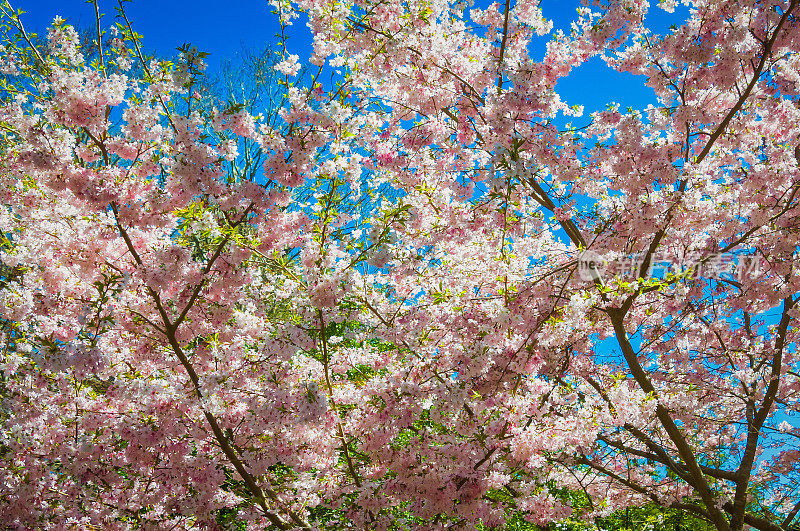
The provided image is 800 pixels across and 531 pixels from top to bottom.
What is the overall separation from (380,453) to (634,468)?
3.53 m

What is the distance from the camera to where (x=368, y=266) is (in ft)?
16.4

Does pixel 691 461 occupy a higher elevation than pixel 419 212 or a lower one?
lower

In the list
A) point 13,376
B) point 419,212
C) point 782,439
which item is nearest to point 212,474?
point 13,376

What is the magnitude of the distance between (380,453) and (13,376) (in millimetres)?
3815

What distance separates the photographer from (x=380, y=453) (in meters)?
4.92

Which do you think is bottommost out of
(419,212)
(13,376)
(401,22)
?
(13,376)

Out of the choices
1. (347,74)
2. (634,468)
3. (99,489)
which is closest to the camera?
(347,74)

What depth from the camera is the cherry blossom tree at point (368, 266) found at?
4.34m

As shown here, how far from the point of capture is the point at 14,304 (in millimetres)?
4949

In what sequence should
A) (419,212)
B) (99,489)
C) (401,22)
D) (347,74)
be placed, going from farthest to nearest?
(401,22) → (419,212) → (99,489) → (347,74)

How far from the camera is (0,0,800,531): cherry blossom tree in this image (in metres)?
4.34

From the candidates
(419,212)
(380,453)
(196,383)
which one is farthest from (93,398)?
(419,212)

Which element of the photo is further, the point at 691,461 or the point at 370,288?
the point at 691,461

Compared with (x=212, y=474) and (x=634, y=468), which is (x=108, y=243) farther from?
(x=634, y=468)
